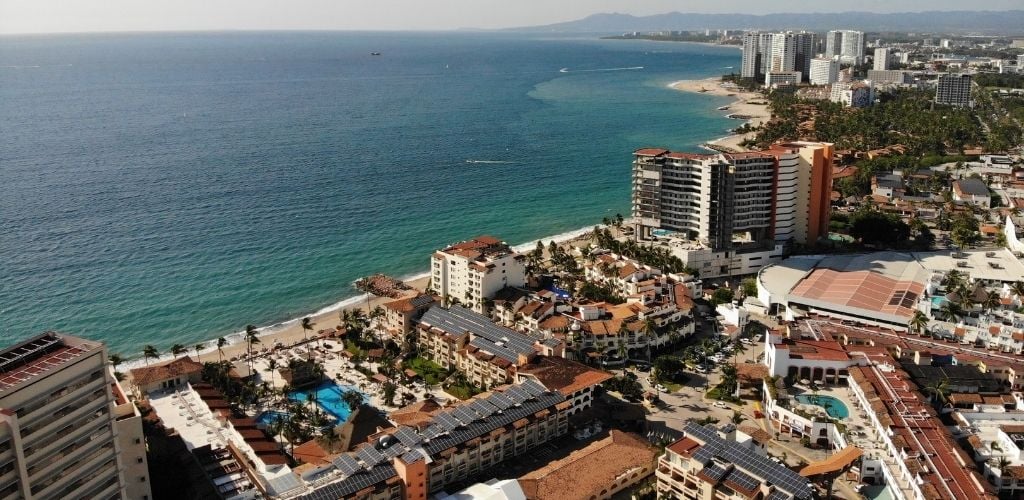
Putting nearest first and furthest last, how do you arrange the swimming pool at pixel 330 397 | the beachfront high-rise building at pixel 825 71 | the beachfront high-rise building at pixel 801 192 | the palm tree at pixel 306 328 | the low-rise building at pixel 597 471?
Answer: the low-rise building at pixel 597 471
the swimming pool at pixel 330 397
the palm tree at pixel 306 328
the beachfront high-rise building at pixel 801 192
the beachfront high-rise building at pixel 825 71

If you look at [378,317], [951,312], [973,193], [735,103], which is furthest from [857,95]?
[378,317]

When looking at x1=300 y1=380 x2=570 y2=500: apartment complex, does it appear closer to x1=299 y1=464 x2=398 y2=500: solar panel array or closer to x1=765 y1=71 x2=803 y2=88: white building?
x1=299 y1=464 x2=398 y2=500: solar panel array

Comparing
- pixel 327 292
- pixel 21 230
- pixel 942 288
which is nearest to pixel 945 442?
pixel 942 288

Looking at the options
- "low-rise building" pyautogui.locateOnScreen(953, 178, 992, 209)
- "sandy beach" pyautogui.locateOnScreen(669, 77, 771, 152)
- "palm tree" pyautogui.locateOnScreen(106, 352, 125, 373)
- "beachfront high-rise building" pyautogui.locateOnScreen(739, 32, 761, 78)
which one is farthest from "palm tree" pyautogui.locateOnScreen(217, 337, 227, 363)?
"beachfront high-rise building" pyautogui.locateOnScreen(739, 32, 761, 78)

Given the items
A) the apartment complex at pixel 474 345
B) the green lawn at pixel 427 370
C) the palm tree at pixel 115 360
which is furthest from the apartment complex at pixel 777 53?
the palm tree at pixel 115 360

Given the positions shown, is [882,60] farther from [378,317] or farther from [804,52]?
[378,317]

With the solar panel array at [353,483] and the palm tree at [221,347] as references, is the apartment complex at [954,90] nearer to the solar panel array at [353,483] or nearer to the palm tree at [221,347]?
the palm tree at [221,347]

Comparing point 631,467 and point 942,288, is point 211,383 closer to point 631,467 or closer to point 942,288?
point 631,467

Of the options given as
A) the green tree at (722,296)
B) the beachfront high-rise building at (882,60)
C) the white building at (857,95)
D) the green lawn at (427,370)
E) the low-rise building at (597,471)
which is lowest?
the green lawn at (427,370)
